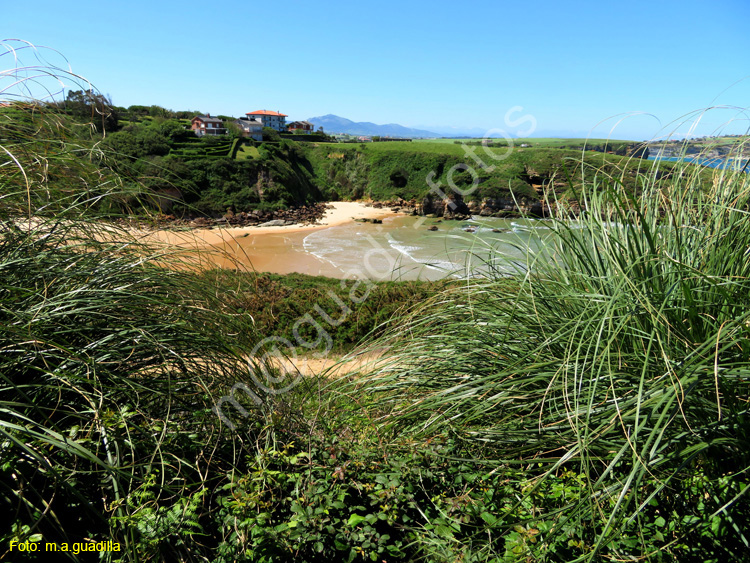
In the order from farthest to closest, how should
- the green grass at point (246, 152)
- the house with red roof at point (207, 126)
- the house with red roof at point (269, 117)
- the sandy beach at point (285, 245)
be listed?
the house with red roof at point (269, 117), the house with red roof at point (207, 126), the green grass at point (246, 152), the sandy beach at point (285, 245)

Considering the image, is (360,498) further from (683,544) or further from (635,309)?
(635,309)

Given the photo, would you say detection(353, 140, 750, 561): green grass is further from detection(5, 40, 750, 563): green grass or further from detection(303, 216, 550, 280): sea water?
detection(303, 216, 550, 280): sea water

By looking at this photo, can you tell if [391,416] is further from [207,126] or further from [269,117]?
[269,117]

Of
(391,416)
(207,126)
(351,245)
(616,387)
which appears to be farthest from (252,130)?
(616,387)

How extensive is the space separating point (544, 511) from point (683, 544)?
41cm

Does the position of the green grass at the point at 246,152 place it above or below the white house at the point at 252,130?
below

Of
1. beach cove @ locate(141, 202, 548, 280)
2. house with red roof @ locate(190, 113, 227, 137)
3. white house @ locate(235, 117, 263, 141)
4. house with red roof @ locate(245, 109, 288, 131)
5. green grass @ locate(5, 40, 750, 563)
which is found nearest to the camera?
green grass @ locate(5, 40, 750, 563)

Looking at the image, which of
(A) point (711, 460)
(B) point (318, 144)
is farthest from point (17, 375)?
(B) point (318, 144)

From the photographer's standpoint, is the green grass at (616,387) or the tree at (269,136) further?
the tree at (269,136)

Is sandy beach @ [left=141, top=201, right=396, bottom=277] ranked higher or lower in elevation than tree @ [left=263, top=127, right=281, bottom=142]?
lower

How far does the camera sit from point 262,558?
4.41ft

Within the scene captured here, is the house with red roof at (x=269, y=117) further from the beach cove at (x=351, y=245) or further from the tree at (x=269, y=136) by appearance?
the beach cove at (x=351, y=245)

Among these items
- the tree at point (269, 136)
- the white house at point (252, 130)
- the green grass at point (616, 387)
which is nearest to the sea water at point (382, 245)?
the green grass at point (616, 387)

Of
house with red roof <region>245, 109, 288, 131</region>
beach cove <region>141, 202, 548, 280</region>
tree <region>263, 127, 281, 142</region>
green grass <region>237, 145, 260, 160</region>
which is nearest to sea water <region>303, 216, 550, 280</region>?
beach cove <region>141, 202, 548, 280</region>
